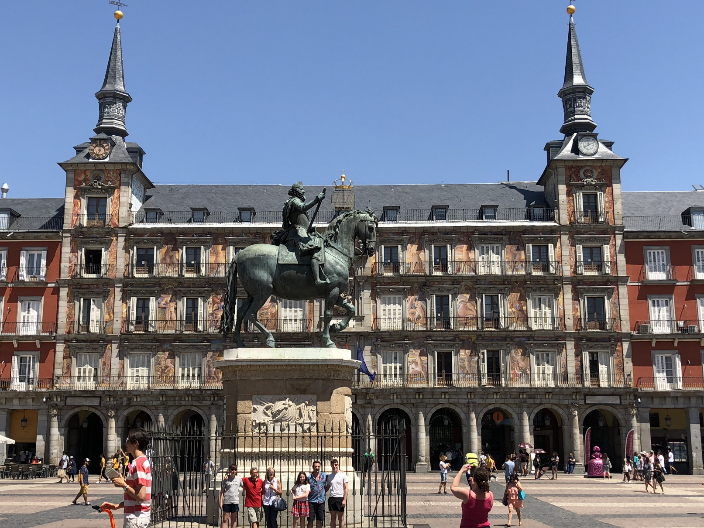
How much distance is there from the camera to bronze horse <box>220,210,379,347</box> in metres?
17.2

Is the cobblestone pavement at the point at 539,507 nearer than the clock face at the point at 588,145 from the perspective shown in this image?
Yes

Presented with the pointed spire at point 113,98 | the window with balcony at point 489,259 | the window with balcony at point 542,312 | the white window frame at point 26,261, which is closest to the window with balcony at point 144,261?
A: the white window frame at point 26,261

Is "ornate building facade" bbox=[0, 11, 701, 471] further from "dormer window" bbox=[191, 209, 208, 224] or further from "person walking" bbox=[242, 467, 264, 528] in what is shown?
"person walking" bbox=[242, 467, 264, 528]

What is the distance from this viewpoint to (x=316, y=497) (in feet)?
47.2

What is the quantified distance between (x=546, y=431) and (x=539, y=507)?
28558 mm

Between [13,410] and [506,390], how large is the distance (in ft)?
99.7

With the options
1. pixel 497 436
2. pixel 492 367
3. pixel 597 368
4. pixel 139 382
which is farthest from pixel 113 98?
pixel 597 368

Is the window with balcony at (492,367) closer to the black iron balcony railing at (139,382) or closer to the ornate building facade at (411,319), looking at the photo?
the ornate building facade at (411,319)

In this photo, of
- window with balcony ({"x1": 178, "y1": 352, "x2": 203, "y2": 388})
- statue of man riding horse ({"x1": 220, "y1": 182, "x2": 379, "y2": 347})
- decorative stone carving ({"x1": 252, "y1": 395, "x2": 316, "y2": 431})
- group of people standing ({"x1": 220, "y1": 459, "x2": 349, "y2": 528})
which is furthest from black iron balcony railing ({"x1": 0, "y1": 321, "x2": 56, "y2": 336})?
group of people standing ({"x1": 220, "y1": 459, "x2": 349, "y2": 528})

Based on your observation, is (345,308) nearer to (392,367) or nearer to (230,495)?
(230,495)

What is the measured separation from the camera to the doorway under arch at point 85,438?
5059 centimetres

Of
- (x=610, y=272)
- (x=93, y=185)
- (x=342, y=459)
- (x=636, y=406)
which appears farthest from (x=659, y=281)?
(x=342, y=459)

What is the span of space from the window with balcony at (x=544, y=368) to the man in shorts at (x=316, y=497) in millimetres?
36628

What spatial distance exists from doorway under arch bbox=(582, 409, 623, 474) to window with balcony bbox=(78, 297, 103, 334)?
31175mm
